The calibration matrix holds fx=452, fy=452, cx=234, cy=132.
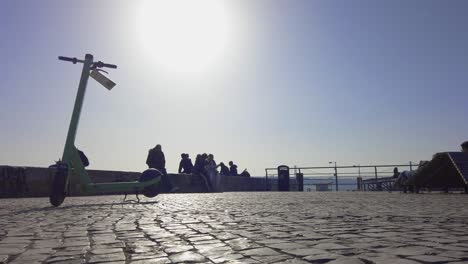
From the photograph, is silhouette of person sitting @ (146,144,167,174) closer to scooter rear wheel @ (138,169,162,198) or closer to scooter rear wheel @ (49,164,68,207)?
scooter rear wheel @ (138,169,162,198)

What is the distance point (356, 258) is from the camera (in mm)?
3061

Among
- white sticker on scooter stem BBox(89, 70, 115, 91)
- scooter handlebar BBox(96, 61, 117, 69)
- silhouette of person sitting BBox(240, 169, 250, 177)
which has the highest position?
scooter handlebar BBox(96, 61, 117, 69)

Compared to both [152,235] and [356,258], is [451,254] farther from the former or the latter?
A: [152,235]

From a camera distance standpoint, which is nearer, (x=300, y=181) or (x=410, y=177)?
(x=410, y=177)

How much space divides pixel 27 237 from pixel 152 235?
1.24m

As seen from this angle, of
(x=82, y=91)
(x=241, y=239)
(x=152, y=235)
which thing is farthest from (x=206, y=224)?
(x=82, y=91)

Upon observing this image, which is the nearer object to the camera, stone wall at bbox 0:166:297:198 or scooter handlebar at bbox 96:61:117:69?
scooter handlebar at bbox 96:61:117:69

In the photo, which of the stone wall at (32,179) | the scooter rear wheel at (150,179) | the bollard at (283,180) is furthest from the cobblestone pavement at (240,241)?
the bollard at (283,180)

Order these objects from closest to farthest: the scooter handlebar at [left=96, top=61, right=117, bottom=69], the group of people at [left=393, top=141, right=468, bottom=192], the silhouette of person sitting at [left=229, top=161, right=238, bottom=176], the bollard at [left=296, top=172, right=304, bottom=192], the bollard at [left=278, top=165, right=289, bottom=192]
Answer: the scooter handlebar at [left=96, top=61, right=117, bottom=69] → the group of people at [left=393, top=141, right=468, bottom=192] → the bollard at [left=278, top=165, right=289, bottom=192] → the bollard at [left=296, top=172, right=304, bottom=192] → the silhouette of person sitting at [left=229, top=161, right=238, bottom=176]

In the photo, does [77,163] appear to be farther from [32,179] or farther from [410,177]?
[410,177]

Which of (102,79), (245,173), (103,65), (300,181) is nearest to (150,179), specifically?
(102,79)

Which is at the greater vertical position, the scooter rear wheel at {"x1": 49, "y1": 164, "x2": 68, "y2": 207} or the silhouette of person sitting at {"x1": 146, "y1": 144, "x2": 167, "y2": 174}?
the silhouette of person sitting at {"x1": 146, "y1": 144, "x2": 167, "y2": 174}

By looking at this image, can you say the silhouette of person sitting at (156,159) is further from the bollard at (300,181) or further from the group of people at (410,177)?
the bollard at (300,181)

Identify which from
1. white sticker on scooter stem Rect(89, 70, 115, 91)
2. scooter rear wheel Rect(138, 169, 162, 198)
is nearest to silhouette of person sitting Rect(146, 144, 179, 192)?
scooter rear wheel Rect(138, 169, 162, 198)
